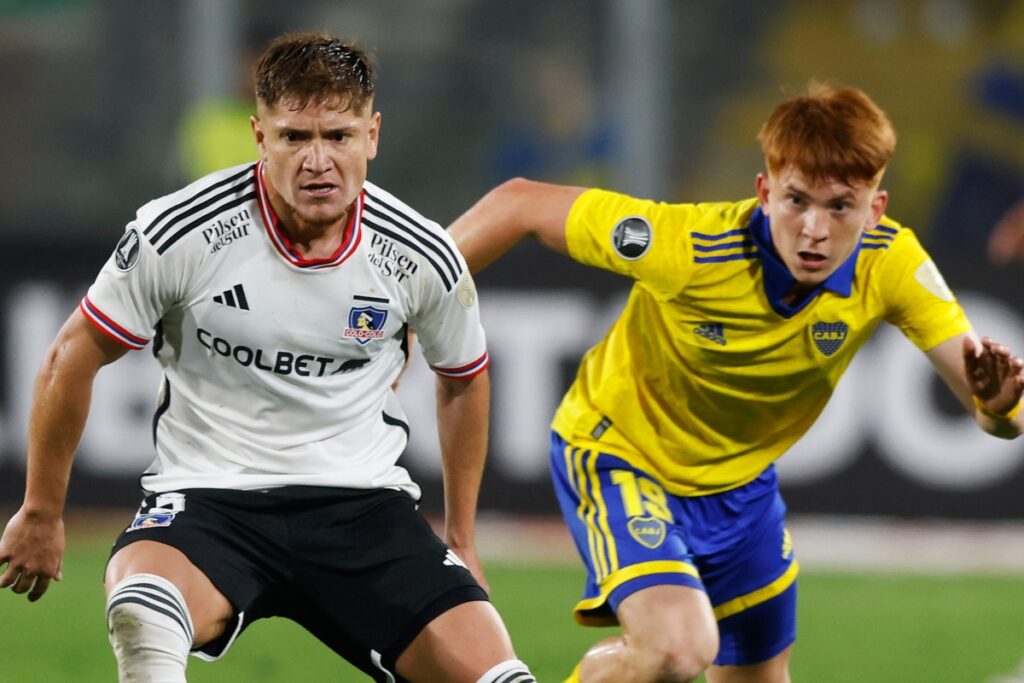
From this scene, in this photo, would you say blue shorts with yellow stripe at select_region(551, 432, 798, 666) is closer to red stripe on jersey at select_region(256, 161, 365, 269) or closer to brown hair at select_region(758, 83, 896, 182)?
brown hair at select_region(758, 83, 896, 182)

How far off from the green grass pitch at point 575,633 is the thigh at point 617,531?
4.49 feet

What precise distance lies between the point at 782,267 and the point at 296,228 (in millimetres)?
1357

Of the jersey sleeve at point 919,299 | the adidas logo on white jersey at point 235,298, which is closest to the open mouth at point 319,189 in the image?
the adidas logo on white jersey at point 235,298

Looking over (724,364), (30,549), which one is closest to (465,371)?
(724,364)

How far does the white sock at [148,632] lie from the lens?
3951 mm

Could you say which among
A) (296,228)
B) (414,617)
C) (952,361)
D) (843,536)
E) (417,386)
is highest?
(296,228)

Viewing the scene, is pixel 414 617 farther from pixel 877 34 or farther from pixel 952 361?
pixel 877 34

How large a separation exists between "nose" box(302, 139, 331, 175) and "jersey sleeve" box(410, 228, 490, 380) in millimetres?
418

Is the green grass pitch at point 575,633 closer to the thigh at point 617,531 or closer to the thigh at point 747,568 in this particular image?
the thigh at point 747,568

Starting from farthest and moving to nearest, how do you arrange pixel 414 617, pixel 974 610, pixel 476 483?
pixel 974 610, pixel 476 483, pixel 414 617

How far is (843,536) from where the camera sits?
9.77 meters

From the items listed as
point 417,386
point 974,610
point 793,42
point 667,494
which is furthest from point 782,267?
point 793,42

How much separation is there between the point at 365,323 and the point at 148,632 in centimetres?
93

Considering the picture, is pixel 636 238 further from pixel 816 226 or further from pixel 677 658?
pixel 677 658
